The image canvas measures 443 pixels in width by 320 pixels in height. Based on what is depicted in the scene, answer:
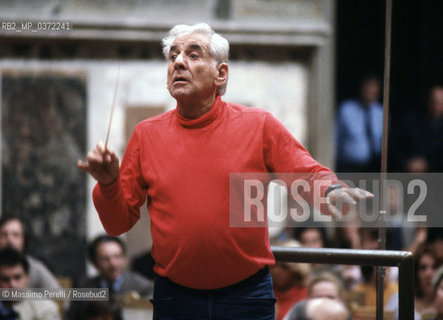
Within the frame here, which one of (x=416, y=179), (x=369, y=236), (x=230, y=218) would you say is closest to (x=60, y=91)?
(x=369, y=236)

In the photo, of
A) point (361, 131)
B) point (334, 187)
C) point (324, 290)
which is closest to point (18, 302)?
point (324, 290)

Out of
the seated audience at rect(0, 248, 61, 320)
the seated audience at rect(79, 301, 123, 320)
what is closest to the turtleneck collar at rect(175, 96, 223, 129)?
the seated audience at rect(79, 301, 123, 320)

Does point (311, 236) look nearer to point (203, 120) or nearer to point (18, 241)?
point (18, 241)

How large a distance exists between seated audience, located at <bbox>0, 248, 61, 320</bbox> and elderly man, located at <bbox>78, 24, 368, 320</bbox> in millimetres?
2239

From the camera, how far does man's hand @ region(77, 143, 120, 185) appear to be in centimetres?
243

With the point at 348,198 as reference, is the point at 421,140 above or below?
above

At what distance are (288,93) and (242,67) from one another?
548 millimetres

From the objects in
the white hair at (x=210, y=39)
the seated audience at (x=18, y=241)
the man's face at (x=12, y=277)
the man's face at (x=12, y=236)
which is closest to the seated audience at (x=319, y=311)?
the white hair at (x=210, y=39)

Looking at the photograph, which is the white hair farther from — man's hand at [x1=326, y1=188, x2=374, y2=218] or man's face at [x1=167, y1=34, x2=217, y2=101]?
man's hand at [x1=326, y1=188, x2=374, y2=218]

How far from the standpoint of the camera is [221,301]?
261 centimetres

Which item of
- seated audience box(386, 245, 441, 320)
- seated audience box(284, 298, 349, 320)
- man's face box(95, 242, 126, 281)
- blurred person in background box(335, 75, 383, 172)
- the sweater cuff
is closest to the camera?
the sweater cuff

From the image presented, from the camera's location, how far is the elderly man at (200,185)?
8.44ft

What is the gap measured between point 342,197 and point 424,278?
3.02m

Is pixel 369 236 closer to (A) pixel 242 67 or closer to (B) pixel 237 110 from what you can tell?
(A) pixel 242 67
